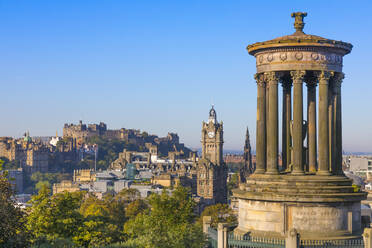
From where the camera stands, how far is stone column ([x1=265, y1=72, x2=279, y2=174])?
3341cm

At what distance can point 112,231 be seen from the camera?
260ft

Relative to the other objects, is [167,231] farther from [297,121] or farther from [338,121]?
[338,121]

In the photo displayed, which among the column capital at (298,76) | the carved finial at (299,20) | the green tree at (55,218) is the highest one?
the carved finial at (299,20)

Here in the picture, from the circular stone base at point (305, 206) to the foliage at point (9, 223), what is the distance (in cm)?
989

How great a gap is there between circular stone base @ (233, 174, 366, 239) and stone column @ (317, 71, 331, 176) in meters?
0.77

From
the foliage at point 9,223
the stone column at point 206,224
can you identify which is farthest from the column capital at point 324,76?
the foliage at point 9,223

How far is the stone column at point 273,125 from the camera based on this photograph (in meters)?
33.4

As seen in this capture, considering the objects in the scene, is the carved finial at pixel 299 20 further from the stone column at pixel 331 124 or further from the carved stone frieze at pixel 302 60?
the stone column at pixel 331 124

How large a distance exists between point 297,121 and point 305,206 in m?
3.84

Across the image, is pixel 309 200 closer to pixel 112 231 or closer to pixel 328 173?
pixel 328 173

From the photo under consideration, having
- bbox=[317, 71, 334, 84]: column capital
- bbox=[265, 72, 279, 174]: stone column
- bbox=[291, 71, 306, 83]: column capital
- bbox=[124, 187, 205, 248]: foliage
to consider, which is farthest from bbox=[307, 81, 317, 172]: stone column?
bbox=[124, 187, 205, 248]: foliage

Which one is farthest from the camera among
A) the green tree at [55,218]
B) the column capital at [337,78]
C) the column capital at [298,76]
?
the green tree at [55,218]

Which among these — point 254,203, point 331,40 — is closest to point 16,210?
point 254,203

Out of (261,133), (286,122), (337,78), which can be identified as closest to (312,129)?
(286,122)
